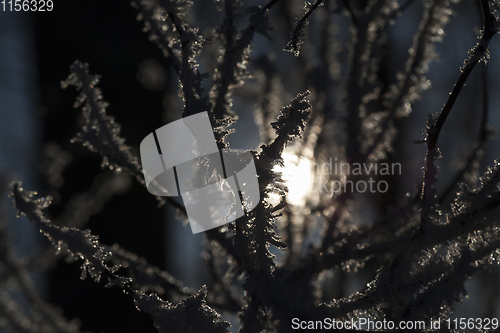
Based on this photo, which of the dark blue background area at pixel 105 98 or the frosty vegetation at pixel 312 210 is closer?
the frosty vegetation at pixel 312 210

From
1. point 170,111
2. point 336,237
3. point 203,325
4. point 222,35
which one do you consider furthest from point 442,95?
point 203,325

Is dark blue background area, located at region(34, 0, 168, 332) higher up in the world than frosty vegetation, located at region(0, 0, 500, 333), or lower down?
higher up

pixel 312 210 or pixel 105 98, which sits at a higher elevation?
pixel 105 98

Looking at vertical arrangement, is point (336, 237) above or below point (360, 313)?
above

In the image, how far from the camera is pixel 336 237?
0.72 meters

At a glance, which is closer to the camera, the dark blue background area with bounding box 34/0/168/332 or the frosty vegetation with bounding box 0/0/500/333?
the frosty vegetation with bounding box 0/0/500/333

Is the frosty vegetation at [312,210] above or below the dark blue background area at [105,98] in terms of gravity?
below

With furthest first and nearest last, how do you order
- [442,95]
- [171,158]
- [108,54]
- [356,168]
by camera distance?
[442,95] → [108,54] → [356,168] → [171,158]

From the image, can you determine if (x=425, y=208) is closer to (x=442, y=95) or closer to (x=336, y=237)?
(x=336, y=237)

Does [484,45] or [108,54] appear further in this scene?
[108,54]

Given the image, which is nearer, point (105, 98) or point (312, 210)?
point (312, 210)

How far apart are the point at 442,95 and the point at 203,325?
244 centimetres

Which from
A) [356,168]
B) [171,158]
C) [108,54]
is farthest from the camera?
[108,54]

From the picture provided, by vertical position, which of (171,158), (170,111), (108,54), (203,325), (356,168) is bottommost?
(203,325)
